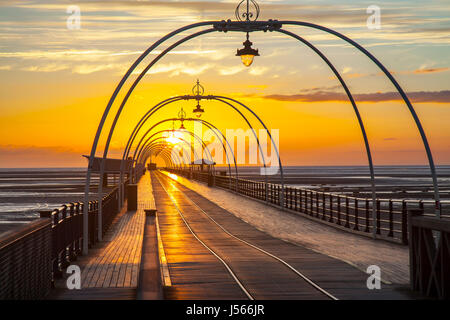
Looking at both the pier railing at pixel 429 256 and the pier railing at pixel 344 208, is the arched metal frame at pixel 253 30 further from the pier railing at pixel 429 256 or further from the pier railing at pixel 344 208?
the pier railing at pixel 429 256

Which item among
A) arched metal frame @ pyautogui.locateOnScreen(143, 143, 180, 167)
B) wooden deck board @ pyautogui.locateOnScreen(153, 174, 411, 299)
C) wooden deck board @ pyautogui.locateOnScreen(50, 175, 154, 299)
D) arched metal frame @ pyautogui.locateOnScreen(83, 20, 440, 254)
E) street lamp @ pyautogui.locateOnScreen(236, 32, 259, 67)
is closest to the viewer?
wooden deck board @ pyautogui.locateOnScreen(50, 175, 154, 299)

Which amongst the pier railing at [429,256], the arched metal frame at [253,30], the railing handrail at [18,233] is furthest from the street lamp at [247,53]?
the railing handrail at [18,233]

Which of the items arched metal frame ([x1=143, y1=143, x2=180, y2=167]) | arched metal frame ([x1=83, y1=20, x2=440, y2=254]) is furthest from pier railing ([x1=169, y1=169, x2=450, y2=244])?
arched metal frame ([x1=143, y1=143, x2=180, y2=167])

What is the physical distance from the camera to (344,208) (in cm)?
4772

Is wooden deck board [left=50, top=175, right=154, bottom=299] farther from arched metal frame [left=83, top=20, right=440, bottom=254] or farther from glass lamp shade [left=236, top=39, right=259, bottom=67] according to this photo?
glass lamp shade [left=236, top=39, right=259, bottom=67]

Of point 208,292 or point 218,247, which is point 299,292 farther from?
point 218,247

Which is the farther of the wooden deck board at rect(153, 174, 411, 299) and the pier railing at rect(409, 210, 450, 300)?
the wooden deck board at rect(153, 174, 411, 299)

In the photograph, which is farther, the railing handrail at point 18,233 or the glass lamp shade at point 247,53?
the glass lamp shade at point 247,53

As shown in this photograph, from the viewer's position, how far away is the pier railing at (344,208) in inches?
718

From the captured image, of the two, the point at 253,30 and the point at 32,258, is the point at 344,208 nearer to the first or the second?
the point at 253,30

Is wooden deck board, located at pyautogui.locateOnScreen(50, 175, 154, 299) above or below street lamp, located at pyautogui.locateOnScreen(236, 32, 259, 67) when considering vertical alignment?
below

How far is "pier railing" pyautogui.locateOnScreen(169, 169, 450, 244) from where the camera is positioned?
18.2 metres
